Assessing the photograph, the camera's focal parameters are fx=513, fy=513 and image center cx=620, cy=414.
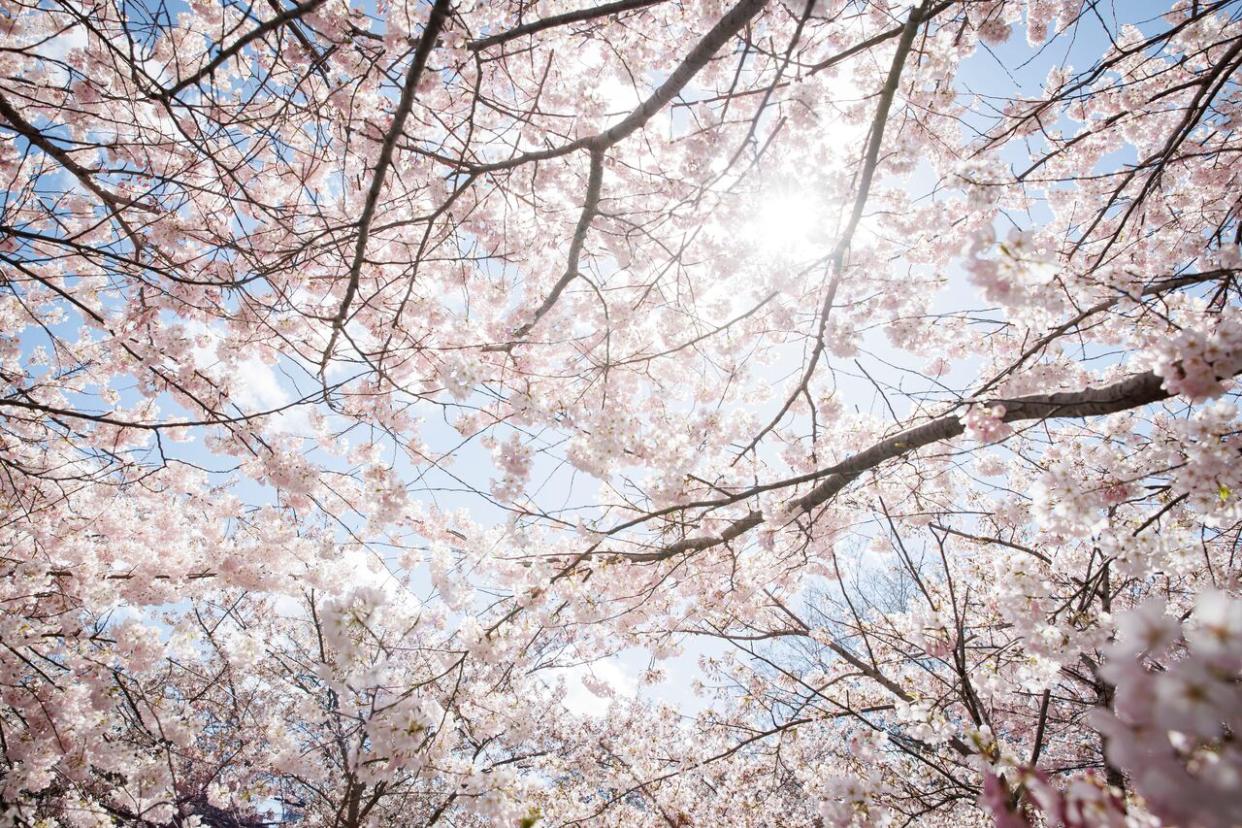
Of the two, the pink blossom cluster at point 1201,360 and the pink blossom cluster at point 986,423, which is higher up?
the pink blossom cluster at point 986,423

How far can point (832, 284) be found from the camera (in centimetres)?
309

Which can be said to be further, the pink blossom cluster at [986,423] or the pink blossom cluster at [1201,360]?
the pink blossom cluster at [986,423]

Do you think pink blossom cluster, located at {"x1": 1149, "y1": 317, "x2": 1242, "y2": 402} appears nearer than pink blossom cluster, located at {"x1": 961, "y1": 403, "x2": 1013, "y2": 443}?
Yes

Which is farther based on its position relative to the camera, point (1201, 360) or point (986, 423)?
point (986, 423)

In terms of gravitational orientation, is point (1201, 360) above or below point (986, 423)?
below

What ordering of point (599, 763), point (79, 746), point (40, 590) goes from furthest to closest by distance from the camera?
1. point (599, 763)
2. point (79, 746)
3. point (40, 590)

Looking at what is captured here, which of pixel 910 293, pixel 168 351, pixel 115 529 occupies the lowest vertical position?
pixel 115 529

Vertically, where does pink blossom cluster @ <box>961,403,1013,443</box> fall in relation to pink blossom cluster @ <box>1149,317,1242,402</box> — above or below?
above

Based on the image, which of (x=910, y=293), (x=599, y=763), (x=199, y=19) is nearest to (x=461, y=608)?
(x=910, y=293)

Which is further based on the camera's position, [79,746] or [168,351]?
[79,746]

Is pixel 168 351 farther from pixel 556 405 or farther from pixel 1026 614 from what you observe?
pixel 1026 614

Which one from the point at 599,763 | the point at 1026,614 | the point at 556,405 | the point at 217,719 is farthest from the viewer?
the point at 217,719

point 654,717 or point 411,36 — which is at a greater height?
point 411,36

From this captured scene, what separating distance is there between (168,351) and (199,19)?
2.88 m
